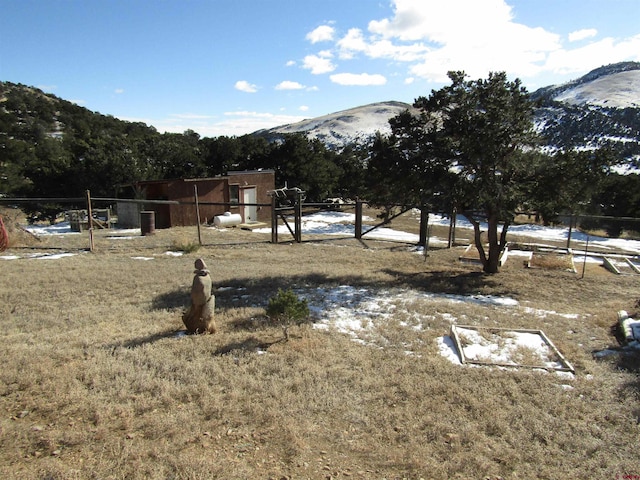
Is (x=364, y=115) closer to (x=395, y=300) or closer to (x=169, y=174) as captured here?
(x=169, y=174)

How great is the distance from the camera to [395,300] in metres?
9.27

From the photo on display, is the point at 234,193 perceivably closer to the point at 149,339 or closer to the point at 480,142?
the point at 480,142

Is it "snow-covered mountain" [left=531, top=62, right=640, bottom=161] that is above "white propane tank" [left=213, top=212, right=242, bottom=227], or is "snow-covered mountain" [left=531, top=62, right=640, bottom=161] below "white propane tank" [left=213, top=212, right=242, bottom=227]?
above

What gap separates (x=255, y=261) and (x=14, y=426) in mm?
9565

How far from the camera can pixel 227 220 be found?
22.9 metres

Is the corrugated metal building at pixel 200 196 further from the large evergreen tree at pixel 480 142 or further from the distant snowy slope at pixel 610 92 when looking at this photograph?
the distant snowy slope at pixel 610 92

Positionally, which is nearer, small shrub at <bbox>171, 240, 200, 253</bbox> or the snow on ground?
the snow on ground

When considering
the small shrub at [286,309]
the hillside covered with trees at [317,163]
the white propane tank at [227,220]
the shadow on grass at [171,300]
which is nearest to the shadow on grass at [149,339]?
the shadow on grass at [171,300]

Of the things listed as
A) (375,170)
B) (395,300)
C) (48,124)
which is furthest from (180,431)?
(48,124)

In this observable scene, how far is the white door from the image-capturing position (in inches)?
1031

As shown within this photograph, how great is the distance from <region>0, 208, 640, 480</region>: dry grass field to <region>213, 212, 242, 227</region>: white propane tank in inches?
520

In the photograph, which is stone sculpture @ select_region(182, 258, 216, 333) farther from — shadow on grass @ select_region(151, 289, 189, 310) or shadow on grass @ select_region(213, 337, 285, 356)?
shadow on grass @ select_region(151, 289, 189, 310)

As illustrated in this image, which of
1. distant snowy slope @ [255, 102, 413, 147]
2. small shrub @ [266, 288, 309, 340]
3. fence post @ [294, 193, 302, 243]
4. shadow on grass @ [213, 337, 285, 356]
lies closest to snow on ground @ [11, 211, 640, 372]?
small shrub @ [266, 288, 309, 340]

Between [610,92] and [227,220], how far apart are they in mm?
136514
